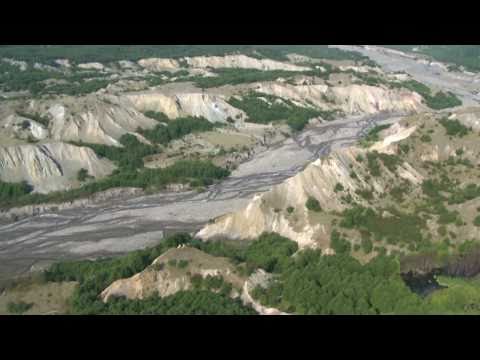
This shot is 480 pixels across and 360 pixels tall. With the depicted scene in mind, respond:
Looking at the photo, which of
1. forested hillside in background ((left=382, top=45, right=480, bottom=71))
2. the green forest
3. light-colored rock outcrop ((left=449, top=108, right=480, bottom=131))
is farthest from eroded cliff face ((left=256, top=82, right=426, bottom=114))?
the green forest

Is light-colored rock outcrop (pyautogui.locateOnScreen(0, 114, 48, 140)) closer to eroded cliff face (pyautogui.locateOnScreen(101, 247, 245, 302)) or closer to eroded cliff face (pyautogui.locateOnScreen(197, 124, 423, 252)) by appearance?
eroded cliff face (pyautogui.locateOnScreen(197, 124, 423, 252))

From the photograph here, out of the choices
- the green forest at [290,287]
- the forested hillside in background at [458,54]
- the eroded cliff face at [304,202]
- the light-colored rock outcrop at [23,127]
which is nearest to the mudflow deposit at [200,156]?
the eroded cliff face at [304,202]

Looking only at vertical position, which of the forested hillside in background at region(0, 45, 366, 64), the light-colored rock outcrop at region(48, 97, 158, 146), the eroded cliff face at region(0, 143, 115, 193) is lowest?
the eroded cliff face at region(0, 143, 115, 193)

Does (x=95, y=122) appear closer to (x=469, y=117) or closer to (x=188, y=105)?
(x=188, y=105)

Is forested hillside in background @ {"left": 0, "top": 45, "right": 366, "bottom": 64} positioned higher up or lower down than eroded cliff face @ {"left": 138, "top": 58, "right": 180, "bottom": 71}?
higher up

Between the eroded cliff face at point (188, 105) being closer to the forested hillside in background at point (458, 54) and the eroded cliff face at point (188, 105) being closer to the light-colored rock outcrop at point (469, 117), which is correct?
the light-colored rock outcrop at point (469, 117)

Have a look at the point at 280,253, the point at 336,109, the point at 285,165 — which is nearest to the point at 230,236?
the point at 280,253
